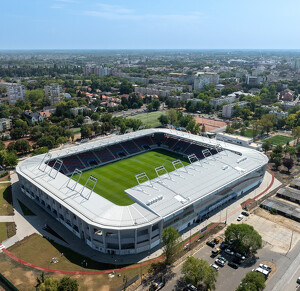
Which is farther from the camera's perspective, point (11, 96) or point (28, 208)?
point (11, 96)

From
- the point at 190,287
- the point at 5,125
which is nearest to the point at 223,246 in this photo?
the point at 190,287

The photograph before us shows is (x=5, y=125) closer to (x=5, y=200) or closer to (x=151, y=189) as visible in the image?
(x=5, y=200)

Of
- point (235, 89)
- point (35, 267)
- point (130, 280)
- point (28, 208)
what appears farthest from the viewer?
point (235, 89)

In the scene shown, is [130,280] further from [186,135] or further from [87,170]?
[186,135]

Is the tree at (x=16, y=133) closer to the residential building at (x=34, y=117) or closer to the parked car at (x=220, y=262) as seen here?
the residential building at (x=34, y=117)

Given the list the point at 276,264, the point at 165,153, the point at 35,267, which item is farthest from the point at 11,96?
the point at 276,264

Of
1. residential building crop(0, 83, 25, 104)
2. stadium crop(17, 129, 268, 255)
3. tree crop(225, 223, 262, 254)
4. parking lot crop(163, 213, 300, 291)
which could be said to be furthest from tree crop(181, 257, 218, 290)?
residential building crop(0, 83, 25, 104)
